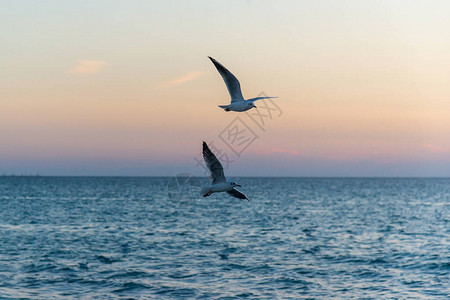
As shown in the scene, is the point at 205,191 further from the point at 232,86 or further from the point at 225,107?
the point at 232,86

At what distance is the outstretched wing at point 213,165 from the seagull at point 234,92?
1.27 meters

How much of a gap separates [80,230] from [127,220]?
11.8 meters

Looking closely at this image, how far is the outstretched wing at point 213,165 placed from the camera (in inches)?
640

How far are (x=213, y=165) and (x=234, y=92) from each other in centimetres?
209

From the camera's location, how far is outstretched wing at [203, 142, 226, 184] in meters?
16.2

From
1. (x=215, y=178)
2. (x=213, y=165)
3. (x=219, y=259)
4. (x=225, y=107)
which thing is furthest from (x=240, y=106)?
(x=219, y=259)

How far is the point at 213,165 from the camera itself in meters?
16.9

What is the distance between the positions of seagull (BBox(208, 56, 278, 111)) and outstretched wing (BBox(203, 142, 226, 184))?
1.27 meters

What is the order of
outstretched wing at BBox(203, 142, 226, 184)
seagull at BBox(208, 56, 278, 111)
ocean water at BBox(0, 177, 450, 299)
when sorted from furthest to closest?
ocean water at BBox(0, 177, 450, 299)
outstretched wing at BBox(203, 142, 226, 184)
seagull at BBox(208, 56, 278, 111)

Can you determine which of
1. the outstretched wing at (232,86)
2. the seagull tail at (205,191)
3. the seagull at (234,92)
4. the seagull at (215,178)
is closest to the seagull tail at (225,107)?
the seagull at (234,92)

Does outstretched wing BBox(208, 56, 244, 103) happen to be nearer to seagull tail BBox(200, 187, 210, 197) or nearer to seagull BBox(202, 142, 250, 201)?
seagull BBox(202, 142, 250, 201)

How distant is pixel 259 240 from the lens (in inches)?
2120

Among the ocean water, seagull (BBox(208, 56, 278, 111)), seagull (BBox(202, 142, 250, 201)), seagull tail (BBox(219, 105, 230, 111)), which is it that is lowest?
the ocean water

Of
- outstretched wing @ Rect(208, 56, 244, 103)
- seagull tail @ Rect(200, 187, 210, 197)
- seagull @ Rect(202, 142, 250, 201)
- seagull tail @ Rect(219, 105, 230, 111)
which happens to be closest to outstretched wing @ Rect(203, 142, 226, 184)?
seagull @ Rect(202, 142, 250, 201)
